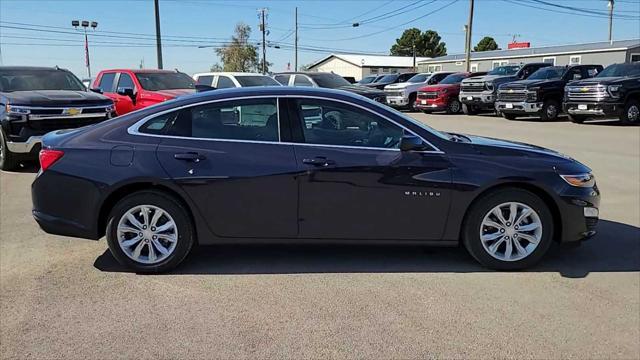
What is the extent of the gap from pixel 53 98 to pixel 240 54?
57.1m

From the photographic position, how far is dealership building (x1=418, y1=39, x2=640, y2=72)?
41.6 m

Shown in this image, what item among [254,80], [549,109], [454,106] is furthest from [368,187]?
[454,106]

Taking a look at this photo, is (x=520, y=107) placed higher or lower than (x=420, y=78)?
lower

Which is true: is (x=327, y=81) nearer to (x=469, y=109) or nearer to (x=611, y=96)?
(x=469, y=109)

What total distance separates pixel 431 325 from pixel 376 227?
1.07 meters

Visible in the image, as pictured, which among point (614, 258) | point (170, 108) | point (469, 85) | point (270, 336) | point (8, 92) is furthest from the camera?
point (469, 85)

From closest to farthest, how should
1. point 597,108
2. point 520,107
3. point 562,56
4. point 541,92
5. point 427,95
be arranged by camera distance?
point 597,108 → point 541,92 → point 520,107 → point 427,95 → point 562,56

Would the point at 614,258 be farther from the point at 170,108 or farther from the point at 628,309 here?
the point at 170,108

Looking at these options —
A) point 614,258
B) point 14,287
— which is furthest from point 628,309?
point 14,287

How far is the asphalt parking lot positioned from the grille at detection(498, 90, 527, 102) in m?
14.5

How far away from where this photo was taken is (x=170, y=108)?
4547mm

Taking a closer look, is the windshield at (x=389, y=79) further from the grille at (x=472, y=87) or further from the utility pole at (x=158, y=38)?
the utility pole at (x=158, y=38)

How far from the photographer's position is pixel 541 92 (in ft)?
61.6

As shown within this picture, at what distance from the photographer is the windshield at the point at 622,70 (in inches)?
675
